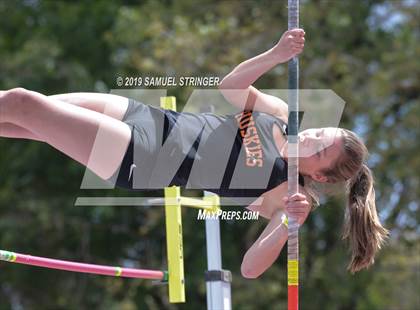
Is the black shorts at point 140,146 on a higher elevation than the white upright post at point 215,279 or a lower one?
higher

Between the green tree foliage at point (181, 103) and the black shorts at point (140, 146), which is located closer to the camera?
the black shorts at point (140, 146)

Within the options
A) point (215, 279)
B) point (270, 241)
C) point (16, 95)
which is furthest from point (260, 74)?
point (215, 279)

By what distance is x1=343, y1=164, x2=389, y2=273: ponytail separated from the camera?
314 cm

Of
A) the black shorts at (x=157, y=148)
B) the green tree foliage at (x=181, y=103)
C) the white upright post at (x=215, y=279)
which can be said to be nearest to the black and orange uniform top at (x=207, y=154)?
the black shorts at (x=157, y=148)

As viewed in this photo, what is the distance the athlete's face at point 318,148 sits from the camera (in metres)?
3.10

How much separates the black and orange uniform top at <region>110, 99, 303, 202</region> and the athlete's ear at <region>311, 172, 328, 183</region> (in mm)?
129

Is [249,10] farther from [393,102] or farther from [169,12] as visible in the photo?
[393,102]

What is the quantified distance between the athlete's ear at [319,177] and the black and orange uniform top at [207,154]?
13 cm

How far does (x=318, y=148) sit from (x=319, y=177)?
142 mm

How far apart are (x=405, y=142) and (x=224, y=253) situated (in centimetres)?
195

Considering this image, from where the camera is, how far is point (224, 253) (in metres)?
8.16

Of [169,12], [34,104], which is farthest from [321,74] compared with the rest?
[34,104]

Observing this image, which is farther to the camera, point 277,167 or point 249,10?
point 249,10

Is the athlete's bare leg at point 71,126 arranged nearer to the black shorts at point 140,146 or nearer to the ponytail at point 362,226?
the black shorts at point 140,146
